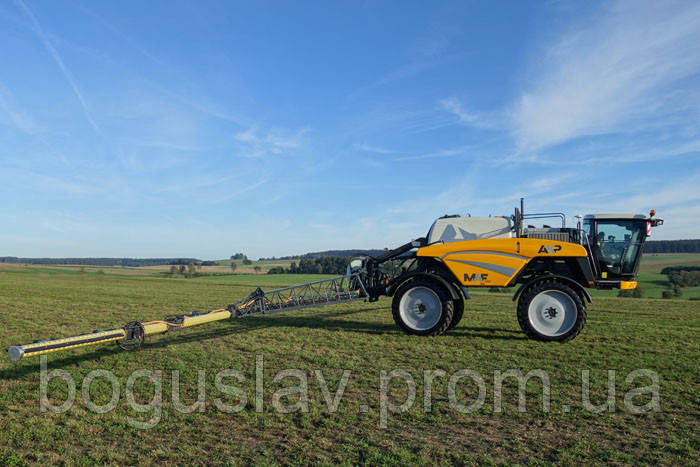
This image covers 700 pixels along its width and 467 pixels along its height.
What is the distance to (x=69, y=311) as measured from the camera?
47.8 feet

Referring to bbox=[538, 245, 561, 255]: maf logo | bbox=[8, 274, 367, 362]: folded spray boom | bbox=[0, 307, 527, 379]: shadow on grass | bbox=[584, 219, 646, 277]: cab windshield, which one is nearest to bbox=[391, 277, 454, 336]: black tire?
bbox=[0, 307, 527, 379]: shadow on grass

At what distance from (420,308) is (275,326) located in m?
4.10

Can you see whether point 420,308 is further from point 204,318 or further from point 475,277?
point 204,318

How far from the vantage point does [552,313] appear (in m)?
9.44

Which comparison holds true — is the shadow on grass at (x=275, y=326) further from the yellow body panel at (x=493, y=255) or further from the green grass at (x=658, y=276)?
the green grass at (x=658, y=276)

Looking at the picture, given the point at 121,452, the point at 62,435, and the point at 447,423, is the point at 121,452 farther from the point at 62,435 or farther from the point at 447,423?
the point at 447,423

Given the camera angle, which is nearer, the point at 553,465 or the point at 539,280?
the point at 553,465

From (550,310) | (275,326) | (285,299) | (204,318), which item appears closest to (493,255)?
(550,310)

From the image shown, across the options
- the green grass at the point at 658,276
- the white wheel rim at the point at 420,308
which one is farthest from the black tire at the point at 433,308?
the green grass at the point at 658,276

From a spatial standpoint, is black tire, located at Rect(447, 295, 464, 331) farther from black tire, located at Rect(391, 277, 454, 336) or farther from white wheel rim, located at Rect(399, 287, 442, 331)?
white wheel rim, located at Rect(399, 287, 442, 331)

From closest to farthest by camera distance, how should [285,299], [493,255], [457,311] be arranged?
[493,255]
[457,311]
[285,299]

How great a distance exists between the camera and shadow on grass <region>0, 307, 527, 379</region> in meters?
7.82

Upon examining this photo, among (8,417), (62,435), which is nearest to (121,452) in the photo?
(62,435)

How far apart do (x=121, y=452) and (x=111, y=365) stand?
3.74 metres
